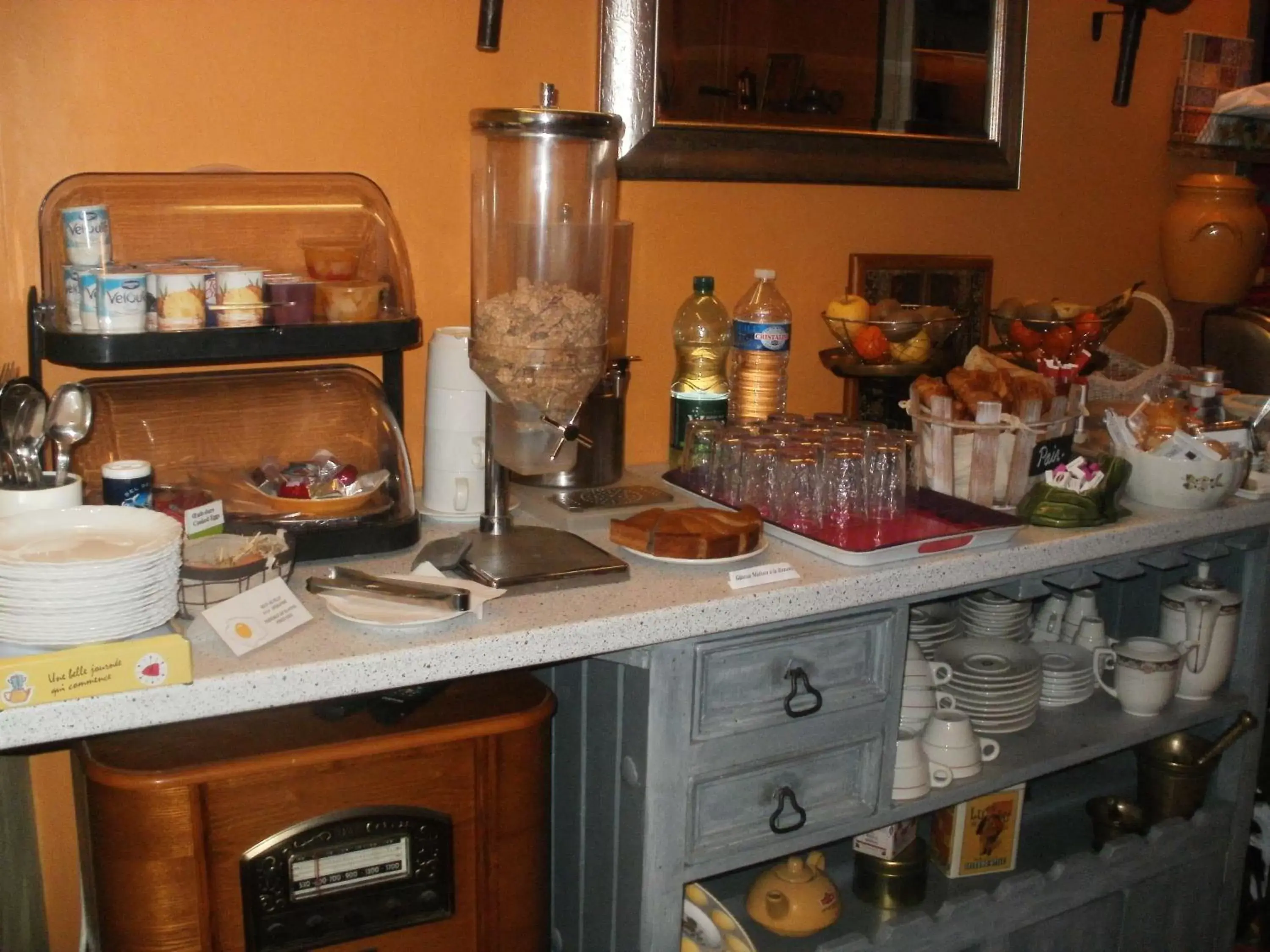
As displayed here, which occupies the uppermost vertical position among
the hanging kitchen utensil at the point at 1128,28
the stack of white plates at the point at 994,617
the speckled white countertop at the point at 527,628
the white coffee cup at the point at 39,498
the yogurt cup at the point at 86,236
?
the hanging kitchen utensil at the point at 1128,28

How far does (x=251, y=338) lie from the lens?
1335 mm

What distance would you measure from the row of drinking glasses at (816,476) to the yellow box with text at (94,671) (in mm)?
769

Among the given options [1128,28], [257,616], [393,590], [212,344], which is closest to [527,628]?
[393,590]

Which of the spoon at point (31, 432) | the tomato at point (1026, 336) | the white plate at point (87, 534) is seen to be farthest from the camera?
the tomato at point (1026, 336)

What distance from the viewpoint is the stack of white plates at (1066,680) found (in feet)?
6.06

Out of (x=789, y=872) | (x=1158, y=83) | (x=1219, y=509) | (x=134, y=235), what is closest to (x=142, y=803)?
(x=134, y=235)

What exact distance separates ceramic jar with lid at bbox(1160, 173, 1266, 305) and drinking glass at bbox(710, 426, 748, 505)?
125 cm

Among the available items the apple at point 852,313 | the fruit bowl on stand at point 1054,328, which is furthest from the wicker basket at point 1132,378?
the apple at point 852,313

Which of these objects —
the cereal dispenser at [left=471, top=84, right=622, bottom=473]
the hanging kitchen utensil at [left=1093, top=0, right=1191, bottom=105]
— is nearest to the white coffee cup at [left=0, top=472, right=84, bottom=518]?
the cereal dispenser at [left=471, top=84, right=622, bottom=473]

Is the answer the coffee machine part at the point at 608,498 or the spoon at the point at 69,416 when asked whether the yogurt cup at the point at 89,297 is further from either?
the coffee machine part at the point at 608,498

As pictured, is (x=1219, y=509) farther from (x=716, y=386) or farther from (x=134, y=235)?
(x=134, y=235)

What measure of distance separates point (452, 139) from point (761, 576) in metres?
0.75

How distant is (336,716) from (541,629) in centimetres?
27

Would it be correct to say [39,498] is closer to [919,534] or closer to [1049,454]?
[919,534]
